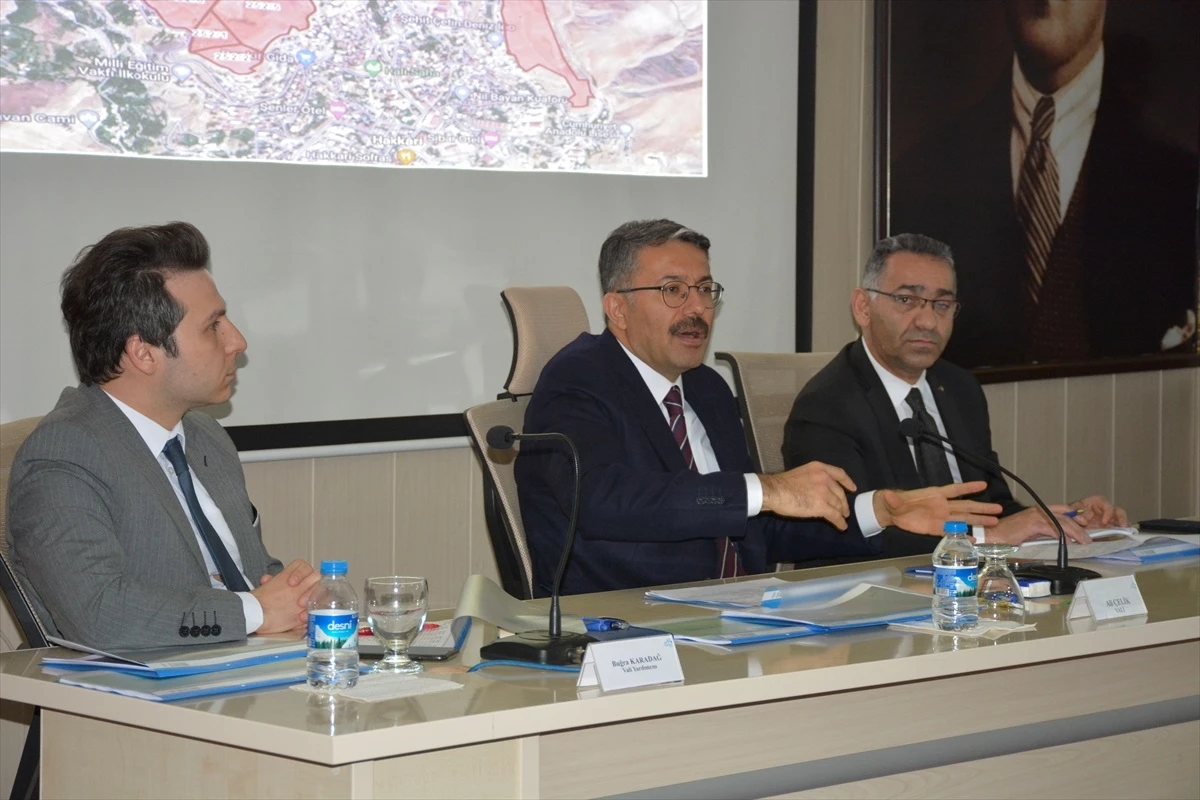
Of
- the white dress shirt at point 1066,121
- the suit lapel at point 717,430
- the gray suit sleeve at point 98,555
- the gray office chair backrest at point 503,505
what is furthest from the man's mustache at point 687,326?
the white dress shirt at point 1066,121

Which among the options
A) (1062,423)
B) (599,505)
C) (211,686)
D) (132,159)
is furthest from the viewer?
(1062,423)

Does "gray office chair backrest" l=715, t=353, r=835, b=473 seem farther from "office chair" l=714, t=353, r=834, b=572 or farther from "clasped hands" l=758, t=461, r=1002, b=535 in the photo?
"clasped hands" l=758, t=461, r=1002, b=535

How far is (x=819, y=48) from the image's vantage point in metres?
4.47

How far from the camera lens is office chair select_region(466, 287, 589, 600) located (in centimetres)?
285

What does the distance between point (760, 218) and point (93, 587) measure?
2.68 m

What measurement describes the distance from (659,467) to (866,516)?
0.44m

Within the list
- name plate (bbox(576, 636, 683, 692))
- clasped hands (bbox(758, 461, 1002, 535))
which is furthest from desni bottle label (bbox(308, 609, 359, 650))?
clasped hands (bbox(758, 461, 1002, 535))

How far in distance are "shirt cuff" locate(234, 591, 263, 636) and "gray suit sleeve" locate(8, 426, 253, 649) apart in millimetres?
18

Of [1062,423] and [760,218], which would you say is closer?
[760,218]

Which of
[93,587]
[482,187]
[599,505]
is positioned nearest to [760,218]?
[482,187]

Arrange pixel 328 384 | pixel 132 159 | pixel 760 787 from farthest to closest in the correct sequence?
pixel 328 384
pixel 132 159
pixel 760 787

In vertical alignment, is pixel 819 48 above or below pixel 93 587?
above

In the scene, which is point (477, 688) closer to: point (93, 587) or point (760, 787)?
point (760, 787)

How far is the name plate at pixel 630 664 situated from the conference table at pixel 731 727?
20 mm
